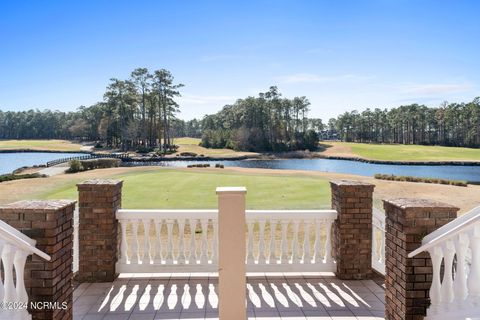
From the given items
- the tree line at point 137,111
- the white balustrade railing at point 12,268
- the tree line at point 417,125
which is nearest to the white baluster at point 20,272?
the white balustrade railing at point 12,268

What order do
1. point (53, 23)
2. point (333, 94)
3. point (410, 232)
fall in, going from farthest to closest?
1. point (333, 94)
2. point (53, 23)
3. point (410, 232)

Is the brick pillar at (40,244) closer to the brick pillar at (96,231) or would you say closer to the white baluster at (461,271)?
the brick pillar at (96,231)

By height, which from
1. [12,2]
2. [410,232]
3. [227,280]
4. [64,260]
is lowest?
[227,280]

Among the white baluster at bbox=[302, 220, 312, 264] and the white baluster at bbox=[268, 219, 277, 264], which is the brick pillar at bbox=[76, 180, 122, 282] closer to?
the white baluster at bbox=[268, 219, 277, 264]

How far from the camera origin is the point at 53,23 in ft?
37.6

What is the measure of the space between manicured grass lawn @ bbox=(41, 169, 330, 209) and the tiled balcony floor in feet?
19.0

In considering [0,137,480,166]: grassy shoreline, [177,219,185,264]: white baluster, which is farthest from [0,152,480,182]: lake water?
[177,219,185,264]: white baluster

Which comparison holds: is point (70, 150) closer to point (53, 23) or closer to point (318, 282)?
point (53, 23)

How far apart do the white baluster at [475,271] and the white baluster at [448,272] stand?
0.61ft

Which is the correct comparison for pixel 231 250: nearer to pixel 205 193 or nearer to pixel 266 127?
pixel 205 193

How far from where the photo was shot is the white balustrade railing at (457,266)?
1983 mm

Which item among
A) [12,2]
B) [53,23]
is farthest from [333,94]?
[12,2]

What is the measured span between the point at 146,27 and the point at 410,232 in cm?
1431

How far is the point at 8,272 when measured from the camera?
211 cm
